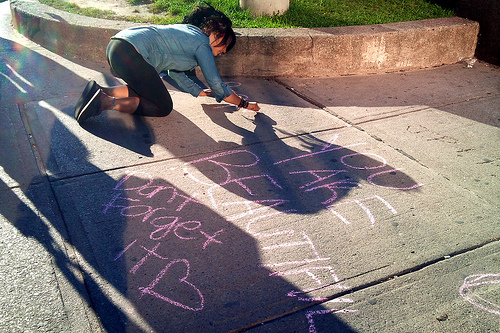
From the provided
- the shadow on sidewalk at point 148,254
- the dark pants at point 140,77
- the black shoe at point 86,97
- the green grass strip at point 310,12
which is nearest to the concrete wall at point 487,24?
the green grass strip at point 310,12

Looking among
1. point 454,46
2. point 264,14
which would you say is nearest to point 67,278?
point 264,14

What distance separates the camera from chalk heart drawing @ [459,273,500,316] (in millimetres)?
2344

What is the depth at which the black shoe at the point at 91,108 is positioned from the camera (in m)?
3.99

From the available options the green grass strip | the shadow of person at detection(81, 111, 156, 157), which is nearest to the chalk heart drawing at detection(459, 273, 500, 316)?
the shadow of person at detection(81, 111, 156, 157)

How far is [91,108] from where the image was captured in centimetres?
400

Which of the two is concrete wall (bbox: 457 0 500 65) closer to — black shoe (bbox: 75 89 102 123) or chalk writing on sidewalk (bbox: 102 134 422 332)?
chalk writing on sidewalk (bbox: 102 134 422 332)

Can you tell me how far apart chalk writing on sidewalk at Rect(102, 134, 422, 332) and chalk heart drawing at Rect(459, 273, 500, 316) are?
652 millimetres

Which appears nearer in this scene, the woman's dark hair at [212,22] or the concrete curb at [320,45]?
the woman's dark hair at [212,22]

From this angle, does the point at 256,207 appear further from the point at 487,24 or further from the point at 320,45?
the point at 487,24

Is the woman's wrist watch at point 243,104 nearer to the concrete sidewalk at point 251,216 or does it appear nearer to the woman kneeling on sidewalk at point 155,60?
the woman kneeling on sidewalk at point 155,60

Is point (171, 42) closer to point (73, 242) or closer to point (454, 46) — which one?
point (73, 242)

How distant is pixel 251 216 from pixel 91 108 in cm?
191

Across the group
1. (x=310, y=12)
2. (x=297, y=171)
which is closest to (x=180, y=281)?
(x=297, y=171)

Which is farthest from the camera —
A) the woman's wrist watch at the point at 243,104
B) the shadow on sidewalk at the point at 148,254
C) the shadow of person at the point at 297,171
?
the woman's wrist watch at the point at 243,104
